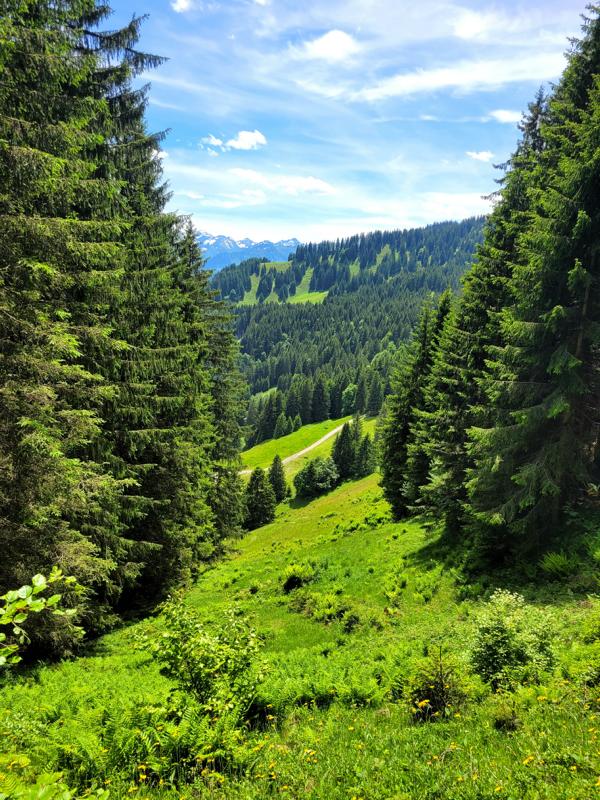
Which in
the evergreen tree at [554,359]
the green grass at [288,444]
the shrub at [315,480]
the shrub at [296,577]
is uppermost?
the evergreen tree at [554,359]

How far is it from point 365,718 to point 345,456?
251ft

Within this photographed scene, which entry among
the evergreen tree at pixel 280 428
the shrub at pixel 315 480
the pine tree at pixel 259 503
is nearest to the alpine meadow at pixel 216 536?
the pine tree at pixel 259 503

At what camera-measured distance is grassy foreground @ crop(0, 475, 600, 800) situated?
5430 millimetres

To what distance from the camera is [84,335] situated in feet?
37.6

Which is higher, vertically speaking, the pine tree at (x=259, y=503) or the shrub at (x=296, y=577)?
the shrub at (x=296, y=577)

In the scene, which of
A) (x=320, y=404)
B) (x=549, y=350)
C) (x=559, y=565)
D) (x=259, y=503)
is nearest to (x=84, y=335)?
(x=549, y=350)

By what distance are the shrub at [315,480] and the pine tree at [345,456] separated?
456cm

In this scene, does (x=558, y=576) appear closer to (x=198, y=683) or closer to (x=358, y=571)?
(x=358, y=571)

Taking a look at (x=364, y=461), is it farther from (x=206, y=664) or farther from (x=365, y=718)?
(x=206, y=664)

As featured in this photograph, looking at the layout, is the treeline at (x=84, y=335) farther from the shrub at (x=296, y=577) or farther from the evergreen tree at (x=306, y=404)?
the evergreen tree at (x=306, y=404)

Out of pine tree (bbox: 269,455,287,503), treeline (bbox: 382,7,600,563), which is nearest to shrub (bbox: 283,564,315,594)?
treeline (bbox: 382,7,600,563)

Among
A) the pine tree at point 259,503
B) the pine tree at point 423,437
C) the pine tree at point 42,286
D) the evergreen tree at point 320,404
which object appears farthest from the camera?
the evergreen tree at point 320,404

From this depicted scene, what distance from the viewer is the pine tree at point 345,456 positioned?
274 ft

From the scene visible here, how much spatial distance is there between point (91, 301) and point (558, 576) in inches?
632
